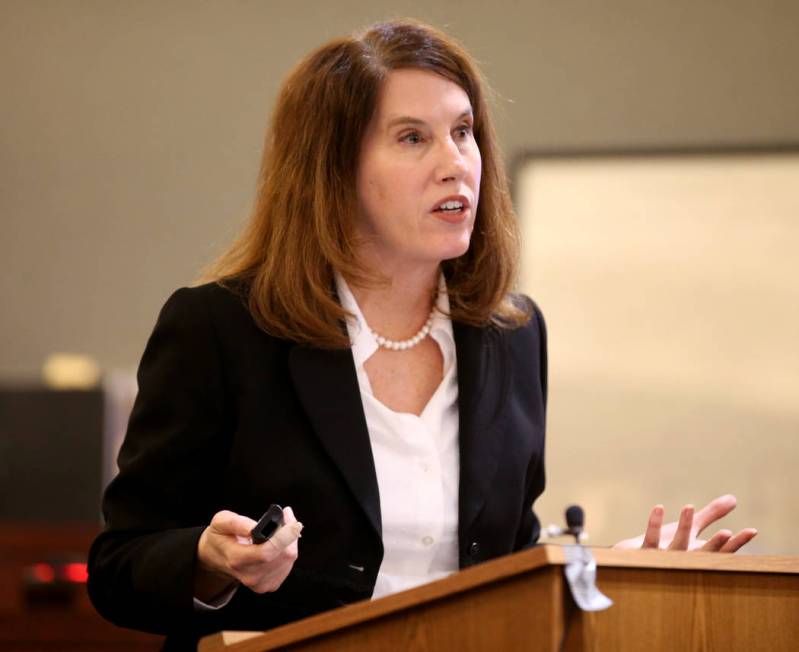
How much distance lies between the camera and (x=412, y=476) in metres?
1.87

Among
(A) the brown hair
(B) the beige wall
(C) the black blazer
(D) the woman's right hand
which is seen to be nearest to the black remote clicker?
(D) the woman's right hand

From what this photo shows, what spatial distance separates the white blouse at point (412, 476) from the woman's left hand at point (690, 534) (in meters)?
0.26

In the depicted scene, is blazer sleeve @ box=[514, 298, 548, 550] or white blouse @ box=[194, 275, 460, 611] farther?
blazer sleeve @ box=[514, 298, 548, 550]

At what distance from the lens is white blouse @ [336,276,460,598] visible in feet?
5.97

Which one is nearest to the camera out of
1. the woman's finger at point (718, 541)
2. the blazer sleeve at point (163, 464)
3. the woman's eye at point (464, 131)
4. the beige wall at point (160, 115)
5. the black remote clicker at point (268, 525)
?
the black remote clicker at point (268, 525)

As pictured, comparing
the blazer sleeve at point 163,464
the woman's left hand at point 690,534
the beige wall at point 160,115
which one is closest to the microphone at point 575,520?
the woman's left hand at point 690,534

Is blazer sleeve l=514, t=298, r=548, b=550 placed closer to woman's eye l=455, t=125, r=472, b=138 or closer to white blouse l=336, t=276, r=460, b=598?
white blouse l=336, t=276, r=460, b=598

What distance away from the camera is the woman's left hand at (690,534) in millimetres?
1626

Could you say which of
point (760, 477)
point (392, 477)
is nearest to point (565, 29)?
point (760, 477)

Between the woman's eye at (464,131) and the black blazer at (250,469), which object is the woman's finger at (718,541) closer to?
the black blazer at (250,469)

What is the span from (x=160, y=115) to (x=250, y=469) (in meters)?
3.90

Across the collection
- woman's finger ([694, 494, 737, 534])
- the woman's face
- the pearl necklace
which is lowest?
woman's finger ([694, 494, 737, 534])

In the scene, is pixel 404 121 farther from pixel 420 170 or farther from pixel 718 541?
pixel 718 541

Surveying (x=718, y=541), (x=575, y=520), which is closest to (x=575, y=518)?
(x=575, y=520)
